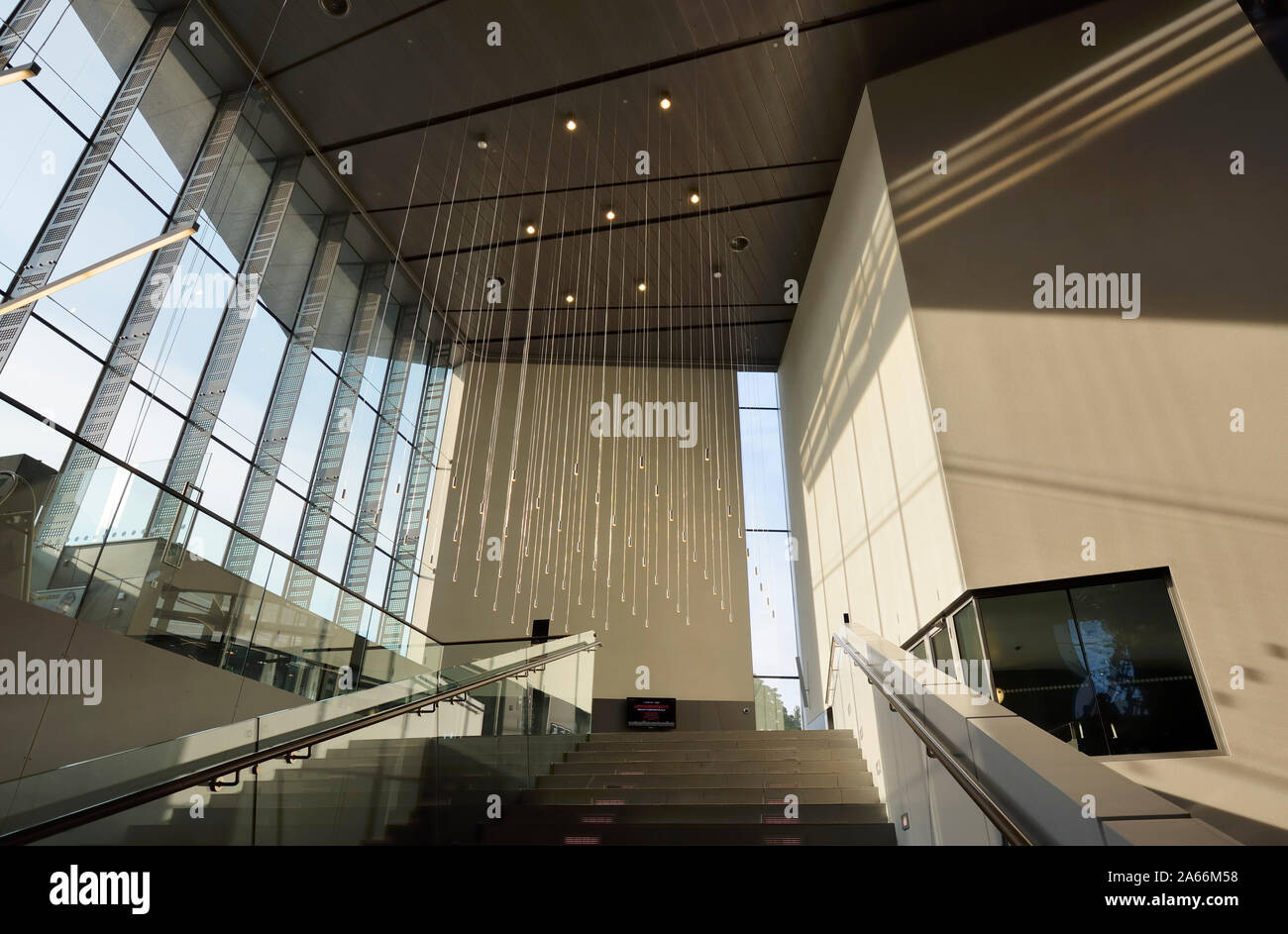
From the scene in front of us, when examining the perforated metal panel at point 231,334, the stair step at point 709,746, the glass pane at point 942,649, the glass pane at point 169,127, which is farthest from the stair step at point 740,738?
the glass pane at point 169,127

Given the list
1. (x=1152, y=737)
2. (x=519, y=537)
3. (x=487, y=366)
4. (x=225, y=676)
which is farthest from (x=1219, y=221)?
(x=487, y=366)

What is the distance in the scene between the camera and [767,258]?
12.2 m

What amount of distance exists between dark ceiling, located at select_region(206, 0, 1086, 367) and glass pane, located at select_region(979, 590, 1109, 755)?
6.36 metres

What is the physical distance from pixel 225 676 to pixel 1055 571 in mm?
6426

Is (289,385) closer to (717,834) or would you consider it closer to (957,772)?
(717,834)

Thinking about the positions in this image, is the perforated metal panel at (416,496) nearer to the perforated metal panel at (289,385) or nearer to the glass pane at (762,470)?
the perforated metal panel at (289,385)

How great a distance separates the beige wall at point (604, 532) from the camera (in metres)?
13.0

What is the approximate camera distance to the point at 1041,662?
6055mm

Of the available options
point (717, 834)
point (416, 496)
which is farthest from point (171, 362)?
point (717, 834)

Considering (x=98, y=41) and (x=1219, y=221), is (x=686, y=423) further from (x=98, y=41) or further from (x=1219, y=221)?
(x=98, y=41)

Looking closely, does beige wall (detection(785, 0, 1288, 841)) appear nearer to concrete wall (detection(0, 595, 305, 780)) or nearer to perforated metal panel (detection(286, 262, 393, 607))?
concrete wall (detection(0, 595, 305, 780))

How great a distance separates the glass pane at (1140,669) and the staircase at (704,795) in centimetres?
202

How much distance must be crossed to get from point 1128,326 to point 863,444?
3225mm

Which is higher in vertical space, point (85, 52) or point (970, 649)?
point (85, 52)
